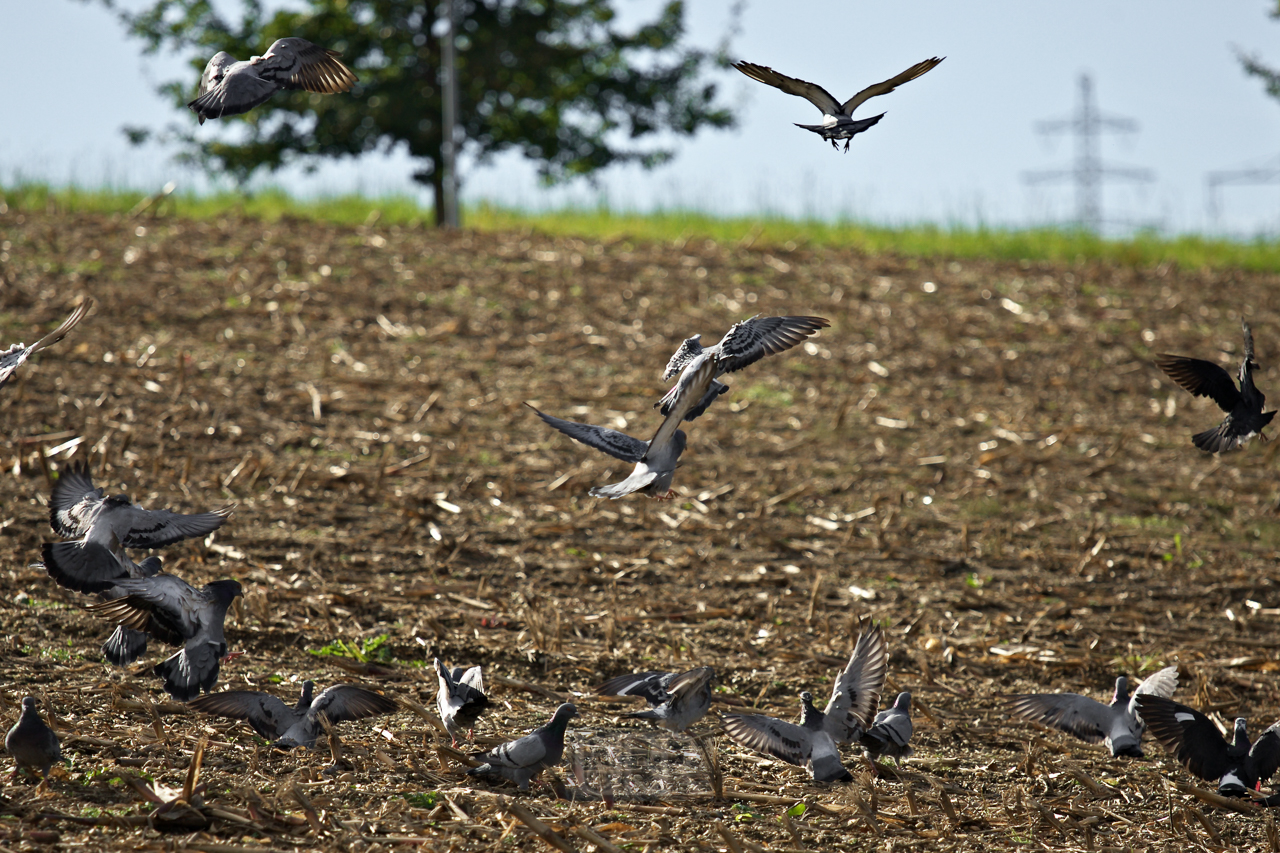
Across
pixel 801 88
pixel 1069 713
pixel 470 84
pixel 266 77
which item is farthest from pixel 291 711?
pixel 470 84

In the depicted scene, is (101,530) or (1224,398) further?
(1224,398)

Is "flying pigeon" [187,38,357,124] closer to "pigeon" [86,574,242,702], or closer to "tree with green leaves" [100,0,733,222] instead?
"pigeon" [86,574,242,702]

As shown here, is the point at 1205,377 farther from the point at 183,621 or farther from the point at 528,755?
the point at 183,621

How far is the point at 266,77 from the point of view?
4.14 metres

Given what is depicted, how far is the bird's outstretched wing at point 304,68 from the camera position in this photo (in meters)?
4.16

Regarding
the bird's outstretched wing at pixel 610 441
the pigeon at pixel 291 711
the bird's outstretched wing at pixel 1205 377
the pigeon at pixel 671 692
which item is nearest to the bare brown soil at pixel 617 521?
the pigeon at pixel 291 711

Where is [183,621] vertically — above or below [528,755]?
above

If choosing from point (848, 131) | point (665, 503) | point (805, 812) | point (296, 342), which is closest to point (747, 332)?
point (848, 131)

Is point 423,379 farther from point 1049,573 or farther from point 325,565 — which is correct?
point 1049,573

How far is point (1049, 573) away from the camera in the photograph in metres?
6.88

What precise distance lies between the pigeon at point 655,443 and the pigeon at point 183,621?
1.39 metres

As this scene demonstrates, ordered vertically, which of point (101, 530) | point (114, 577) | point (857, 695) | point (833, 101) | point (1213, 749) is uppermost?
point (833, 101)

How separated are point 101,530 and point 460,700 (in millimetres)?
1431

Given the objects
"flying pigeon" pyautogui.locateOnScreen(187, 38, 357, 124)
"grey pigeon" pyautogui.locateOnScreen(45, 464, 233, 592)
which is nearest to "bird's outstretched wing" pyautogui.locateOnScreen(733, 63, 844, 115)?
"flying pigeon" pyautogui.locateOnScreen(187, 38, 357, 124)
